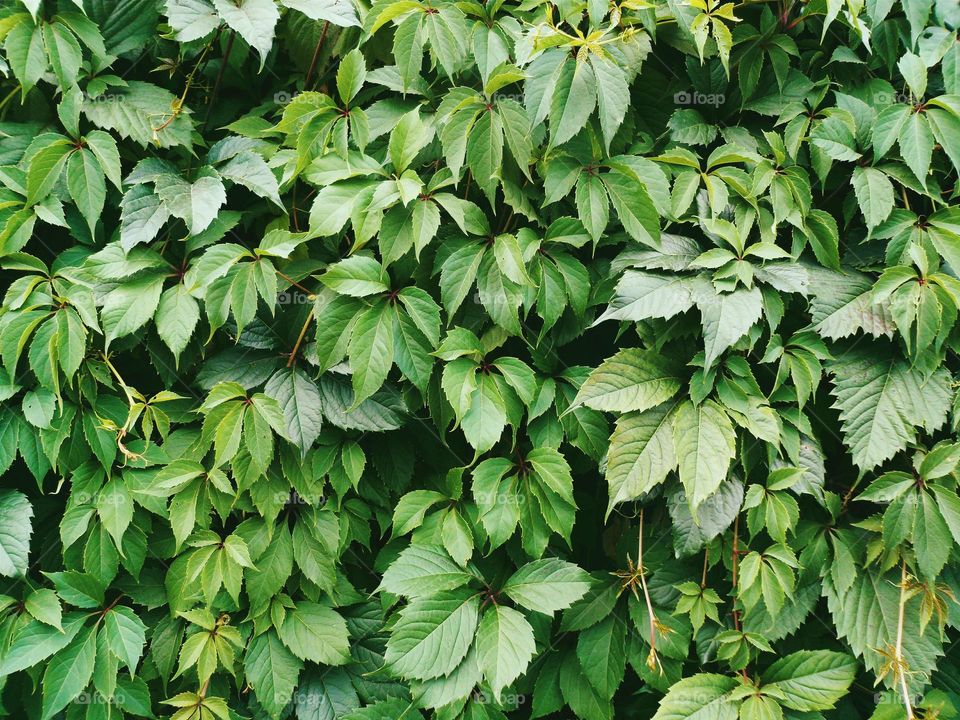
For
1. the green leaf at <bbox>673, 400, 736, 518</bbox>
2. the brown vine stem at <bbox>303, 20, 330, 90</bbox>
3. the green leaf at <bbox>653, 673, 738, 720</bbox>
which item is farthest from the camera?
the brown vine stem at <bbox>303, 20, 330, 90</bbox>

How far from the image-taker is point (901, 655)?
71.0 inches

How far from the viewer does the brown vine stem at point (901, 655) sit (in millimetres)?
1722

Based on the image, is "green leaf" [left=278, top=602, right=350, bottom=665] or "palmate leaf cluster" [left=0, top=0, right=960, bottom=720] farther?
"green leaf" [left=278, top=602, right=350, bottom=665]

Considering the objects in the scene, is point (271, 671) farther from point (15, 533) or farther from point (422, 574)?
point (15, 533)

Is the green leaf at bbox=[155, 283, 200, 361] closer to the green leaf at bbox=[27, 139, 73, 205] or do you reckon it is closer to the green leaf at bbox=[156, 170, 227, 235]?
the green leaf at bbox=[156, 170, 227, 235]

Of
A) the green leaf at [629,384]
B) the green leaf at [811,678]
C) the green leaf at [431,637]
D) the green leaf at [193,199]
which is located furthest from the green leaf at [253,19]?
the green leaf at [811,678]

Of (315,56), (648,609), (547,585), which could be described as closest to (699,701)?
(648,609)

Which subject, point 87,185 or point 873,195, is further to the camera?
point 87,185

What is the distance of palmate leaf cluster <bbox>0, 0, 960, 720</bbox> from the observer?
1771mm

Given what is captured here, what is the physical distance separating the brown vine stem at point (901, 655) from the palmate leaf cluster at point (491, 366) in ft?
0.04

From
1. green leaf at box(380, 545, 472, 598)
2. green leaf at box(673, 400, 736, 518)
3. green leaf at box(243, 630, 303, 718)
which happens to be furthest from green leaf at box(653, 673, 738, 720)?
green leaf at box(243, 630, 303, 718)

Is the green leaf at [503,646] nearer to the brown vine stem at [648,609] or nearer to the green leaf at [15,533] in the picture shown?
the brown vine stem at [648,609]

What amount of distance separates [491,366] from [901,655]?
48.3 inches

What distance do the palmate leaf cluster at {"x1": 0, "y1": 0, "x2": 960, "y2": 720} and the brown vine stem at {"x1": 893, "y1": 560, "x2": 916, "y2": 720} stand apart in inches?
0.5
